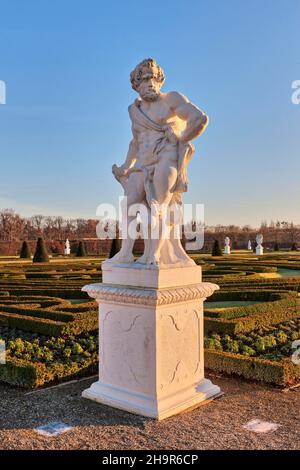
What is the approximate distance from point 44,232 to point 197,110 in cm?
5389

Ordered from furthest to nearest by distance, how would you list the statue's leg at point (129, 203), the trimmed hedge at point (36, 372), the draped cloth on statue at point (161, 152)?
the trimmed hedge at point (36, 372) < the statue's leg at point (129, 203) < the draped cloth on statue at point (161, 152)

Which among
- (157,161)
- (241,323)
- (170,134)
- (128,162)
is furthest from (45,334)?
(170,134)

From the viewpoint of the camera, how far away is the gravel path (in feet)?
12.5

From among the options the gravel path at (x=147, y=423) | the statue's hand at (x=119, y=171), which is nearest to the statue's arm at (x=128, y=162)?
the statue's hand at (x=119, y=171)

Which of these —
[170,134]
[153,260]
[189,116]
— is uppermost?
[189,116]

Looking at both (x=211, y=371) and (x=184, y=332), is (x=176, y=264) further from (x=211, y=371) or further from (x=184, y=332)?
(x=211, y=371)

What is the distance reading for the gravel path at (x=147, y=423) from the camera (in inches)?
150

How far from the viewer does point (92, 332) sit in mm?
8273

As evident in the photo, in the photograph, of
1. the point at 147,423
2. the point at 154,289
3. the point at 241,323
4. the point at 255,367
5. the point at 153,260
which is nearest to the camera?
the point at 147,423

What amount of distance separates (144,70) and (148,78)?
0.09 meters

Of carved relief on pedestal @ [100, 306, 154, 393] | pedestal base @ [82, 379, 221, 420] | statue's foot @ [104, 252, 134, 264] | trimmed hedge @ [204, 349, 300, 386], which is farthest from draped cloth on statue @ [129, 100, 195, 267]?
trimmed hedge @ [204, 349, 300, 386]

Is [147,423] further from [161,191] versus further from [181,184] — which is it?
[181,184]

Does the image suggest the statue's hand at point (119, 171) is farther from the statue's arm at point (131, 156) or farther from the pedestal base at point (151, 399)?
the pedestal base at point (151, 399)

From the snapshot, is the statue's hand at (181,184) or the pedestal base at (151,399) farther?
the statue's hand at (181,184)
